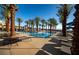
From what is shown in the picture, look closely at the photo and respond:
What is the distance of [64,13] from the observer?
4.99 m

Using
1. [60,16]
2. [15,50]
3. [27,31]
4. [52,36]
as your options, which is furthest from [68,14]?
[15,50]

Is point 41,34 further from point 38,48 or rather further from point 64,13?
point 64,13

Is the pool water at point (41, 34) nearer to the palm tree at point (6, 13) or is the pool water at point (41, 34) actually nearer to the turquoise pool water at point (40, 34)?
the turquoise pool water at point (40, 34)

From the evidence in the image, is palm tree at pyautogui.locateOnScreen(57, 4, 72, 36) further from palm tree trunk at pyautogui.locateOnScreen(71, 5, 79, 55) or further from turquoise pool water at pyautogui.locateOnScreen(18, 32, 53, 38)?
turquoise pool water at pyautogui.locateOnScreen(18, 32, 53, 38)

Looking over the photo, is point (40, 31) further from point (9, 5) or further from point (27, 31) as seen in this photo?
point (9, 5)

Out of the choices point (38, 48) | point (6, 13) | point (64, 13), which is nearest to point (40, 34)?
point (38, 48)

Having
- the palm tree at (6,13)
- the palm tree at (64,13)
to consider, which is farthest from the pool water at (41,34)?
the palm tree at (6,13)

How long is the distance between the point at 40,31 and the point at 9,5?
33.9 inches

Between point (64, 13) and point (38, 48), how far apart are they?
0.93m

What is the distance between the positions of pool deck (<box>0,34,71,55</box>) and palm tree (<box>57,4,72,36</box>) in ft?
0.99

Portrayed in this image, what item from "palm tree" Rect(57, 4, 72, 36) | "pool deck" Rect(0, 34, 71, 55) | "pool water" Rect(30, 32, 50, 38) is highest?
"palm tree" Rect(57, 4, 72, 36)

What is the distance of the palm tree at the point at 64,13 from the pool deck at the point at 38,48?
30 cm

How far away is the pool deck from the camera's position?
16.0 ft

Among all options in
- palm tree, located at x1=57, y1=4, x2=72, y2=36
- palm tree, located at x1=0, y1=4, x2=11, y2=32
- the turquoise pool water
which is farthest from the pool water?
palm tree, located at x1=0, y1=4, x2=11, y2=32
